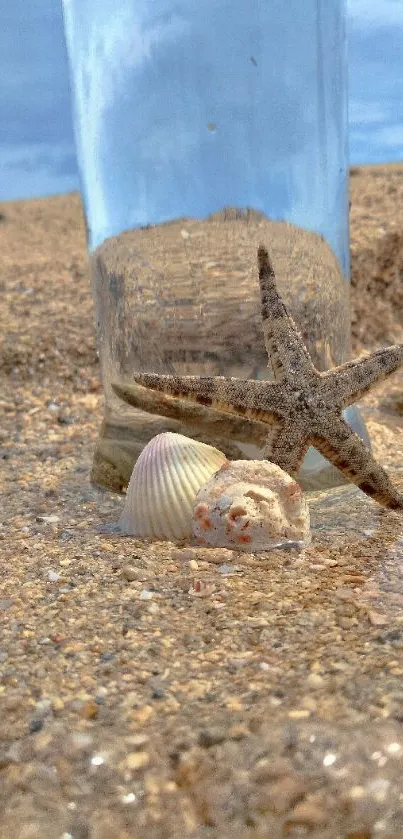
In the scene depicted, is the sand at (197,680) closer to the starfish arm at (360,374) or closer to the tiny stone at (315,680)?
the tiny stone at (315,680)

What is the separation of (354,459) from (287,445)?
138 mm

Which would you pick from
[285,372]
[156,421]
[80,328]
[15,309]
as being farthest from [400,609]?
[15,309]

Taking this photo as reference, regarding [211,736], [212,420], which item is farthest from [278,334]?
[211,736]

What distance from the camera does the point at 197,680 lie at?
37.3 inches

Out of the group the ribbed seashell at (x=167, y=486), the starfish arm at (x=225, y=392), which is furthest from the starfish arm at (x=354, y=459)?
the ribbed seashell at (x=167, y=486)

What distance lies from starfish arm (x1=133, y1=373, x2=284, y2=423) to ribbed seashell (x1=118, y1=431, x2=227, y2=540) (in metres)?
0.11

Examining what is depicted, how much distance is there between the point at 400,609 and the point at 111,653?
0.42 m

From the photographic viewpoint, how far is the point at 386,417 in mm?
2641

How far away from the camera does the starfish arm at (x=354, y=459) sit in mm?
1528

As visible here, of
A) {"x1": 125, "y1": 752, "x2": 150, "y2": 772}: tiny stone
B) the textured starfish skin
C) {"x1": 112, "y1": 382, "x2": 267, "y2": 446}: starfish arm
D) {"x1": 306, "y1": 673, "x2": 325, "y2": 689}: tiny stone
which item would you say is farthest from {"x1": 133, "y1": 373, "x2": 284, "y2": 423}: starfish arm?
{"x1": 125, "y1": 752, "x2": 150, "y2": 772}: tiny stone

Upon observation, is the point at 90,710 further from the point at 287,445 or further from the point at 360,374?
the point at 360,374

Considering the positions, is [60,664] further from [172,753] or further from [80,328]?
[80,328]

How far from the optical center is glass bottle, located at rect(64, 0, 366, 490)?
1.73 metres

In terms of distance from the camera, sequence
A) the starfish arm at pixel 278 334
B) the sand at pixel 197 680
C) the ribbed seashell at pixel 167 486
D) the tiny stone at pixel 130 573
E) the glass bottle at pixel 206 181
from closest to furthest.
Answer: the sand at pixel 197 680 → the tiny stone at pixel 130 573 → the ribbed seashell at pixel 167 486 → the starfish arm at pixel 278 334 → the glass bottle at pixel 206 181
